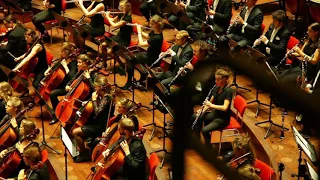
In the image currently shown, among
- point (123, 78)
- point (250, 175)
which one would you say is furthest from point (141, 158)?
point (123, 78)

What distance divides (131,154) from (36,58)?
263cm

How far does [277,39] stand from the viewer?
6.59 m

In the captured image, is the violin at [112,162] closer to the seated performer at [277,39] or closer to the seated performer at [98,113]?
the seated performer at [98,113]

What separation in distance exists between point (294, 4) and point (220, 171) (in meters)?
8.14

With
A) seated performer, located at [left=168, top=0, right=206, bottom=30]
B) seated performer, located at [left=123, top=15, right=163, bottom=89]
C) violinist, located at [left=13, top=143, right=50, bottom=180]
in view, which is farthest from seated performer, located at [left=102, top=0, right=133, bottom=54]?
violinist, located at [left=13, top=143, right=50, bottom=180]

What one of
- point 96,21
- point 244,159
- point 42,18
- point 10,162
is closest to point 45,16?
point 42,18

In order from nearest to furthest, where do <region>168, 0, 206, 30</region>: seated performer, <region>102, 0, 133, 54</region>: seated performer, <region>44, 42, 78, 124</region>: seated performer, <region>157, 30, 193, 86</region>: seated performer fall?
<region>157, 30, 193, 86</region>: seated performer < <region>44, 42, 78, 124</region>: seated performer < <region>102, 0, 133, 54</region>: seated performer < <region>168, 0, 206, 30</region>: seated performer

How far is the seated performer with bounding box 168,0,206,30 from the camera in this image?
796 centimetres

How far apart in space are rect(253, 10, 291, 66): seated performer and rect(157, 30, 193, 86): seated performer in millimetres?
834

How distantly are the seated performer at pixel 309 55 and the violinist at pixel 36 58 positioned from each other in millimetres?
2842

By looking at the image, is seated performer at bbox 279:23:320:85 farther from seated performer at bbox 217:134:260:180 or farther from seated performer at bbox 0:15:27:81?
seated performer at bbox 0:15:27:81

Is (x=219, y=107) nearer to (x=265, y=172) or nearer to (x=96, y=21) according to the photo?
(x=265, y=172)

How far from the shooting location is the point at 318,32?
597 cm

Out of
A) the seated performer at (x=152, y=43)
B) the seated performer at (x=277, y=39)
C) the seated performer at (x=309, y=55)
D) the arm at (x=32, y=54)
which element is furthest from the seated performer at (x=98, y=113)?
the seated performer at (x=277, y=39)
